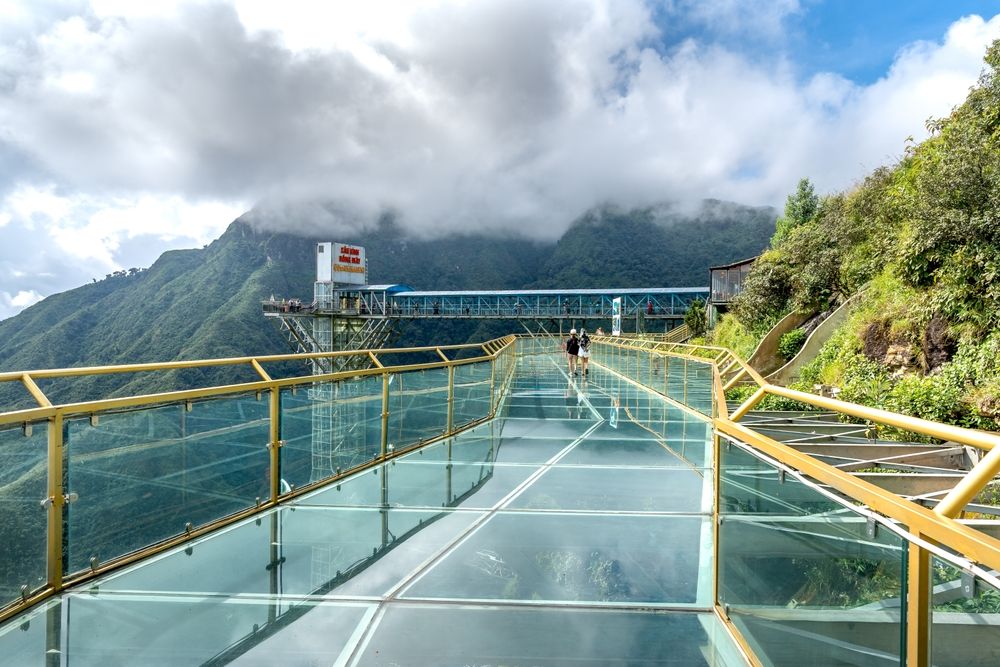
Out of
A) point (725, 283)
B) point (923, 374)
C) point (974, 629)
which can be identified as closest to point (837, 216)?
point (923, 374)

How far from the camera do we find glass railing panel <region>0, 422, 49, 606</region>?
8.77 feet

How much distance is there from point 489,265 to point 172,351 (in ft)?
216

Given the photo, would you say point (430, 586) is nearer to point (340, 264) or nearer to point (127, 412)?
point (127, 412)

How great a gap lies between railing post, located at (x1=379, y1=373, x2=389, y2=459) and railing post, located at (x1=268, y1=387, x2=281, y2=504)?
1.54 meters

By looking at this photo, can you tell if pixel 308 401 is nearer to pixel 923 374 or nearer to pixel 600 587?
pixel 600 587

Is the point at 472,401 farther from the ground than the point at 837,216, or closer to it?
closer to it

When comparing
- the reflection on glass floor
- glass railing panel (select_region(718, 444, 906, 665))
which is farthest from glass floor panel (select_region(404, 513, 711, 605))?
glass railing panel (select_region(718, 444, 906, 665))

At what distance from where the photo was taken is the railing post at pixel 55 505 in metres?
2.90

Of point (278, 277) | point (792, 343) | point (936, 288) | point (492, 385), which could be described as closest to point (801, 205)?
point (792, 343)

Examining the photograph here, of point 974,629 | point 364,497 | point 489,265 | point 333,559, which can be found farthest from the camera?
point 489,265

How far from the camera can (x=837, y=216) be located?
20281mm

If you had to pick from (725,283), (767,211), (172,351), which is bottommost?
(172,351)

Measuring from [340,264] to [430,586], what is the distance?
55459mm

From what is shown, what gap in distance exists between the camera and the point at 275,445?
14.6ft
